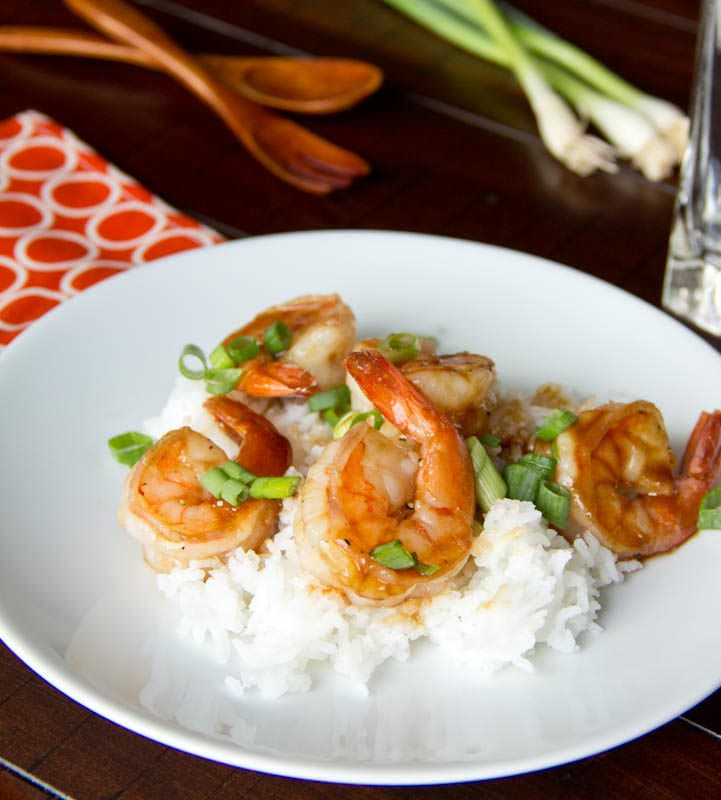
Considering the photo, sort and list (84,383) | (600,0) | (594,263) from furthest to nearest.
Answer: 1. (600,0)
2. (594,263)
3. (84,383)

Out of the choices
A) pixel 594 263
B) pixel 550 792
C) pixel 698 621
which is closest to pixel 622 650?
pixel 698 621

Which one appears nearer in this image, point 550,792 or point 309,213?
point 550,792

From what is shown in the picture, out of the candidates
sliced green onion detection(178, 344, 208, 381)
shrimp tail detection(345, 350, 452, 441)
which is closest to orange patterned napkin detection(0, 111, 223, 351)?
sliced green onion detection(178, 344, 208, 381)

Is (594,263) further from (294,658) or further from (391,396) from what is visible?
(294,658)

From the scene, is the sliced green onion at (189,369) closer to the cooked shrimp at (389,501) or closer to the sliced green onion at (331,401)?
the sliced green onion at (331,401)

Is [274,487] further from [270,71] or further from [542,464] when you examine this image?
[270,71]

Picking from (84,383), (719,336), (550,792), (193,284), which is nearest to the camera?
(550,792)

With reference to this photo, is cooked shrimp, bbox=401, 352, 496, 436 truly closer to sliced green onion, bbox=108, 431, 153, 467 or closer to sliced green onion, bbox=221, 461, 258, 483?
sliced green onion, bbox=221, 461, 258, 483

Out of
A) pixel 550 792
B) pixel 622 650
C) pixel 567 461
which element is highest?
pixel 567 461

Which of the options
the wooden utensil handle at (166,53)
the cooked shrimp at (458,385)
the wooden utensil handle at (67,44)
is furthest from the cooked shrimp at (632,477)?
the wooden utensil handle at (67,44)
